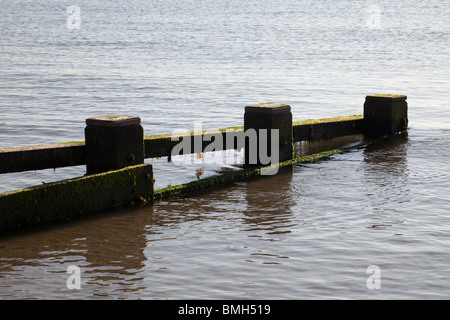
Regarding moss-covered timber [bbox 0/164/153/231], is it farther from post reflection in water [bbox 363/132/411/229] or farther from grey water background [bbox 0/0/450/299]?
post reflection in water [bbox 363/132/411/229]

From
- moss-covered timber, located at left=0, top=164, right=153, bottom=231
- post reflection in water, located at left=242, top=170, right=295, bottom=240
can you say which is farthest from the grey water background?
moss-covered timber, located at left=0, top=164, right=153, bottom=231

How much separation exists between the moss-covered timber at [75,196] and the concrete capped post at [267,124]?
8.05 feet

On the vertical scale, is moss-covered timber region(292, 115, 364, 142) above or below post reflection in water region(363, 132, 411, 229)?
above

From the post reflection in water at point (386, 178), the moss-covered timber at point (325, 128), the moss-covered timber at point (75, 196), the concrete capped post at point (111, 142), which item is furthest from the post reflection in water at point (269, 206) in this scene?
the concrete capped post at point (111, 142)

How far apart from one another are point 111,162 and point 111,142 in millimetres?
271

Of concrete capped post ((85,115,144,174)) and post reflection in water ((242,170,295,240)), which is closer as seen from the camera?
post reflection in water ((242,170,295,240))

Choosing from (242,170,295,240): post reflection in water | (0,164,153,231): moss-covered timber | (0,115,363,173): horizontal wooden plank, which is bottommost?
(242,170,295,240): post reflection in water

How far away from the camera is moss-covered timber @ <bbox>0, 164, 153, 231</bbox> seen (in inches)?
332

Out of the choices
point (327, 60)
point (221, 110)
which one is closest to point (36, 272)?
point (221, 110)

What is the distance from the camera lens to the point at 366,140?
49.7 ft

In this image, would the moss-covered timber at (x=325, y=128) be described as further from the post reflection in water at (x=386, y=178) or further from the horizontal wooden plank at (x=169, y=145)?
the post reflection in water at (x=386, y=178)

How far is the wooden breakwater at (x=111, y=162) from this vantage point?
28.5 ft
